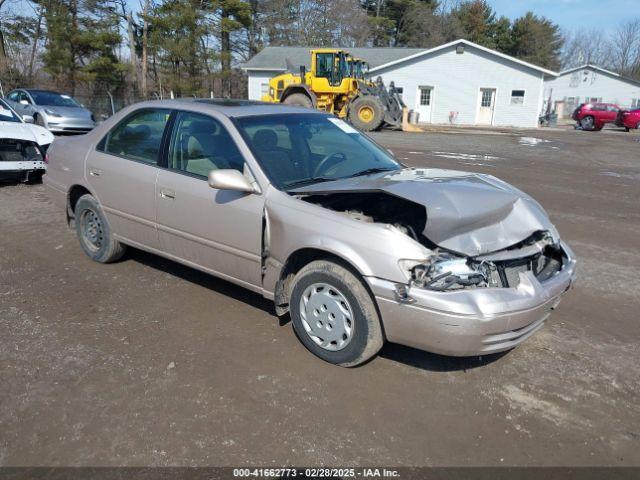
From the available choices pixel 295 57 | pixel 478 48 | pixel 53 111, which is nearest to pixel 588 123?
pixel 478 48

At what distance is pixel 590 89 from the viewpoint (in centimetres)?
4903

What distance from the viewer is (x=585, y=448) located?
2686 mm

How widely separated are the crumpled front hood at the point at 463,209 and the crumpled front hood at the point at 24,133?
23.7ft

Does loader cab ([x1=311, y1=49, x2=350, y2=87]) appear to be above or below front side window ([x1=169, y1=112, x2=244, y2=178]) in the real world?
above

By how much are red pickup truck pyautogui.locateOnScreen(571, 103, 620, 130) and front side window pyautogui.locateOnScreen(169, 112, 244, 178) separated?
34.1 metres

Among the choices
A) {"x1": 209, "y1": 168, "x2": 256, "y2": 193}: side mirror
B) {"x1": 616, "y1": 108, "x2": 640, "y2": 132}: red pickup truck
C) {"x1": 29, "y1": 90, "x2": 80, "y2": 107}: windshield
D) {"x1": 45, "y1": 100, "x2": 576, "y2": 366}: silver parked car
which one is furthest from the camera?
{"x1": 616, "y1": 108, "x2": 640, "y2": 132}: red pickup truck

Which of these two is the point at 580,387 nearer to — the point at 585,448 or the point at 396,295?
the point at 585,448


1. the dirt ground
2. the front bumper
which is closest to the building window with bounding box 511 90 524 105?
the dirt ground

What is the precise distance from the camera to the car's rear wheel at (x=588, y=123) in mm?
32431

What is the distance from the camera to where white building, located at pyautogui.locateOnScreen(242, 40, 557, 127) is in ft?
107

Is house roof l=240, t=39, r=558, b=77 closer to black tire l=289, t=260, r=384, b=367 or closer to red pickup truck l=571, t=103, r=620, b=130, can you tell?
red pickup truck l=571, t=103, r=620, b=130

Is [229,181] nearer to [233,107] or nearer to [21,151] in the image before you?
[233,107]

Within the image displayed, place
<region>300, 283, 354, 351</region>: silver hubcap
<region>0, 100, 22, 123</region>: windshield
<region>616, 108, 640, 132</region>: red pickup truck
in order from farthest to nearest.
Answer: <region>616, 108, 640, 132</region>: red pickup truck, <region>0, 100, 22, 123</region>: windshield, <region>300, 283, 354, 351</region>: silver hubcap

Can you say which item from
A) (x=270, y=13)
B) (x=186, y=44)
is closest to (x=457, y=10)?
(x=270, y=13)
